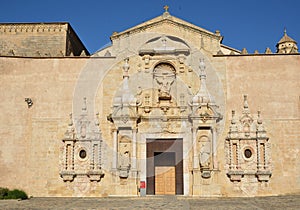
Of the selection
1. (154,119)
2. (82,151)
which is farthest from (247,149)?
(82,151)

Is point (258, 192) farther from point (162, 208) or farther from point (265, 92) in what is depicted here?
point (162, 208)

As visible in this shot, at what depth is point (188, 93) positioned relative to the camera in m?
13.9

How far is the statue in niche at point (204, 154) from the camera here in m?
13.0

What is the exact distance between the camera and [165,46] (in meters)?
14.3

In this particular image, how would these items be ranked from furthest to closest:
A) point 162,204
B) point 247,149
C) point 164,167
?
point 164,167
point 247,149
point 162,204

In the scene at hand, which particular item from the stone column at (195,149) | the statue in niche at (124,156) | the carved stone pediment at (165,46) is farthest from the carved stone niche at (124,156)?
the carved stone pediment at (165,46)

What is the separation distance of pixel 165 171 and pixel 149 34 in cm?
491

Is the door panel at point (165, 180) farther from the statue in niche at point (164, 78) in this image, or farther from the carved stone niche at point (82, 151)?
the statue in niche at point (164, 78)

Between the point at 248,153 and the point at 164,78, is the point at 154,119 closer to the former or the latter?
the point at 164,78

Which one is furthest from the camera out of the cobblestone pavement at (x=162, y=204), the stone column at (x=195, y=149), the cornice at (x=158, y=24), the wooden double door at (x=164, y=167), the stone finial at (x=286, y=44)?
the stone finial at (x=286, y=44)

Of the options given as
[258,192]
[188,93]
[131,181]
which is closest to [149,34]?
[188,93]

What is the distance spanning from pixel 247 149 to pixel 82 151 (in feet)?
18.0

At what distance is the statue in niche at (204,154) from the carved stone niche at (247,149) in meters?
0.64

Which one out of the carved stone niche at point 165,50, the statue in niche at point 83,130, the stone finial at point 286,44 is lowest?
the statue in niche at point 83,130
